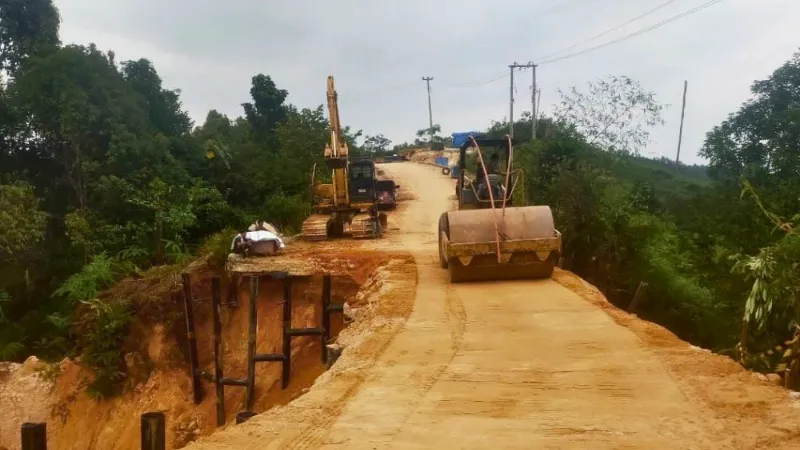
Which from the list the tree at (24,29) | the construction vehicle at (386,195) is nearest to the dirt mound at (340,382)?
the construction vehicle at (386,195)

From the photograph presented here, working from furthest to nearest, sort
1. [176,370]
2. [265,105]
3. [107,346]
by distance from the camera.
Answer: [265,105], [107,346], [176,370]

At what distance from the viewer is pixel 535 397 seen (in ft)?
19.5

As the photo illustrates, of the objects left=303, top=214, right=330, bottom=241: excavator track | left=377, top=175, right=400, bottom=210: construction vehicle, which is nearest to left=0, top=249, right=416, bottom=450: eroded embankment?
left=303, top=214, right=330, bottom=241: excavator track

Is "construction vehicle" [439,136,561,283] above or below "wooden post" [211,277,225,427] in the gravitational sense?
above

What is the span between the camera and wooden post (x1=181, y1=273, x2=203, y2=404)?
15492 mm

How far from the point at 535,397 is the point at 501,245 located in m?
5.76

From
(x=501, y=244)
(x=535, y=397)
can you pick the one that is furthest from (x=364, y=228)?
(x=535, y=397)

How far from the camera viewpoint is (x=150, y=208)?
80.1 feet

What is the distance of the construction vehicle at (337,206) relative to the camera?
64.3 feet

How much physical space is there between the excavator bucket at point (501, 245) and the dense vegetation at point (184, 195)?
434 centimetres

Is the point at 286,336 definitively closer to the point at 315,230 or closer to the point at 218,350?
the point at 218,350

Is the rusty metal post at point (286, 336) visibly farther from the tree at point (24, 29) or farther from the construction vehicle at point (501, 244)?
the tree at point (24, 29)

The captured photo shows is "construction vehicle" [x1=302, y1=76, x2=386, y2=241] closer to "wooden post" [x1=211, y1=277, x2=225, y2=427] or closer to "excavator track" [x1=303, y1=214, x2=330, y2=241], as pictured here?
"excavator track" [x1=303, y1=214, x2=330, y2=241]

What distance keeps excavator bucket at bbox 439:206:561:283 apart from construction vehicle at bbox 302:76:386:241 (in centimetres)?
781
